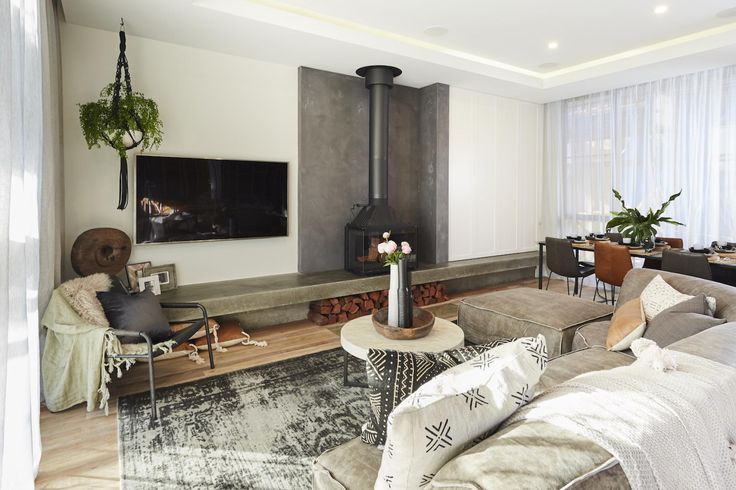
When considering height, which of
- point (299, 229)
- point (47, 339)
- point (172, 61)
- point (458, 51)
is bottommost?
point (47, 339)

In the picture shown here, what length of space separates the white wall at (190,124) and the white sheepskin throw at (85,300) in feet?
2.79

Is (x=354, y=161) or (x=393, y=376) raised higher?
(x=354, y=161)

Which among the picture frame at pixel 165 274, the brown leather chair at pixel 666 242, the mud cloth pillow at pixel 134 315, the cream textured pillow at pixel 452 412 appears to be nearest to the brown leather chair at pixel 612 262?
the brown leather chair at pixel 666 242

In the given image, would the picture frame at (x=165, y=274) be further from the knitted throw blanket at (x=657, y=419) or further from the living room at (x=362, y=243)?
the knitted throw blanket at (x=657, y=419)

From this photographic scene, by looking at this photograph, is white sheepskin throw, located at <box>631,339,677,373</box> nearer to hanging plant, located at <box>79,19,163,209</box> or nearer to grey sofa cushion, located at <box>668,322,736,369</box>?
grey sofa cushion, located at <box>668,322,736,369</box>

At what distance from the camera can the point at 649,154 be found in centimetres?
532

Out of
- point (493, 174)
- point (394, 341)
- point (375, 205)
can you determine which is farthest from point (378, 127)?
point (394, 341)

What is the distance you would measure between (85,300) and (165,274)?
1.20 m

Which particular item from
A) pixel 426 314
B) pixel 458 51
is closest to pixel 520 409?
pixel 426 314

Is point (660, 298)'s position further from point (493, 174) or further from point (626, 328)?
point (493, 174)

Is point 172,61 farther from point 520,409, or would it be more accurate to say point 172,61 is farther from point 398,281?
point 520,409

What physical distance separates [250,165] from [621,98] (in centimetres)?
454

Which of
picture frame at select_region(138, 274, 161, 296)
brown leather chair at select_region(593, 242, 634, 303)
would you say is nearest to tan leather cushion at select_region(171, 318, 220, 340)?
picture frame at select_region(138, 274, 161, 296)

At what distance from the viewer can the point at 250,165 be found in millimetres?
4250
